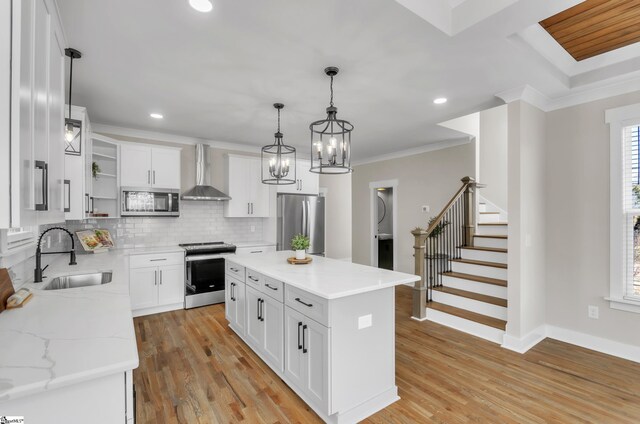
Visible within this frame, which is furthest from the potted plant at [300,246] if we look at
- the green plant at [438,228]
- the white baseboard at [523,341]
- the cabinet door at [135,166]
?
the cabinet door at [135,166]

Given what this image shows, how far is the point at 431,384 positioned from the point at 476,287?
1.96m

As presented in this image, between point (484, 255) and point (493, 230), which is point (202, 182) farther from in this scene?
point (493, 230)

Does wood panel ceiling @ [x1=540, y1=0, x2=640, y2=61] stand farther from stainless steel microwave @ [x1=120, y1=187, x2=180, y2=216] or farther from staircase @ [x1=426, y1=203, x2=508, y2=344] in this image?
stainless steel microwave @ [x1=120, y1=187, x2=180, y2=216]

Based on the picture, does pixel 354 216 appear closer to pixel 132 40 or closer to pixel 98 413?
pixel 132 40

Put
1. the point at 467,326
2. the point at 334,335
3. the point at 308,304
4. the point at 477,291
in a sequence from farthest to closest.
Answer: the point at 477,291
the point at 467,326
the point at 308,304
the point at 334,335

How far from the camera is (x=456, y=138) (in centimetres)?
511

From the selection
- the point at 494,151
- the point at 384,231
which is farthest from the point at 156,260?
the point at 494,151

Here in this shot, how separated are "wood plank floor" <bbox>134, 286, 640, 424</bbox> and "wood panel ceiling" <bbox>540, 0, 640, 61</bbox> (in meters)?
2.95

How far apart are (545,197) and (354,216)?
4.17m

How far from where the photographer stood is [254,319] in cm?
304

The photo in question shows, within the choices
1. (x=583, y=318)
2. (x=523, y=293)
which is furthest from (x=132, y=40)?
(x=583, y=318)

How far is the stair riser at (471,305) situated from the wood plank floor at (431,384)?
16.9 inches

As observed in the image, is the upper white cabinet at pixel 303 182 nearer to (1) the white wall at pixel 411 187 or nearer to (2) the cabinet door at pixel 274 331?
(1) the white wall at pixel 411 187

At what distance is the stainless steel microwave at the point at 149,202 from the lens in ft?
14.2
